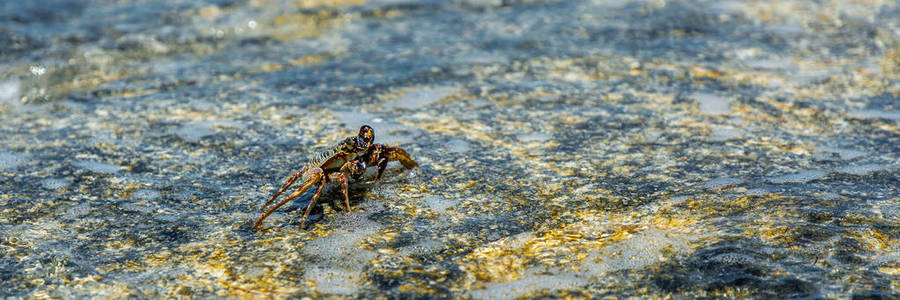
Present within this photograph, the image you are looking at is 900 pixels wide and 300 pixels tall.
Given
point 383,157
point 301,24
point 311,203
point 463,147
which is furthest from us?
point 301,24

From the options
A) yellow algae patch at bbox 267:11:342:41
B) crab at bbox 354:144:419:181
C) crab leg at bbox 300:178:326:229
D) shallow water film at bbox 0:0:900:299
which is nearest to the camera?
shallow water film at bbox 0:0:900:299

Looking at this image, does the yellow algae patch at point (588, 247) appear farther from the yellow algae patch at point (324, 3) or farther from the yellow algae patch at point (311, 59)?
the yellow algae patch at point (324, 3)

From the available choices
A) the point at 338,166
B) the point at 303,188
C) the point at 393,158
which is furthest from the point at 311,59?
the point at 303,188

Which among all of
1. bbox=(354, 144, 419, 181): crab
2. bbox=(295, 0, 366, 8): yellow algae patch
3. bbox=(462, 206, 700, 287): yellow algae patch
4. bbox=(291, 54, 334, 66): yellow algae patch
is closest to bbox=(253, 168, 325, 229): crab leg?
bbox=(354, 144, 419, 181): crab

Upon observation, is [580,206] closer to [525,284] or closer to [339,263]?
[525,284]

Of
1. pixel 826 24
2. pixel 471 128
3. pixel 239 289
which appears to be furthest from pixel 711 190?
pixel 826 24

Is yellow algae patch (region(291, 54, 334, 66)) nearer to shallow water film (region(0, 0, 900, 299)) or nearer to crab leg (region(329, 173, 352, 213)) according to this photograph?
shallow water film (region(0, 0, 900, 299))

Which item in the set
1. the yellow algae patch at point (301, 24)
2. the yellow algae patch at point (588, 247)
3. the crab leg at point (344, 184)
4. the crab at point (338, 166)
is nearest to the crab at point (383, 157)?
the crab at point (338, 166)

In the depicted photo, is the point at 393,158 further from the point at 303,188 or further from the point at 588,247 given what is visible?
the point at 588,247

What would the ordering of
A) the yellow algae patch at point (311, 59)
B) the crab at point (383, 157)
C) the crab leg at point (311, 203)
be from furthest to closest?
the yellow algae patch at point (311, 59), the crab at point (383, 157), the crab leg at point (311, 203)
